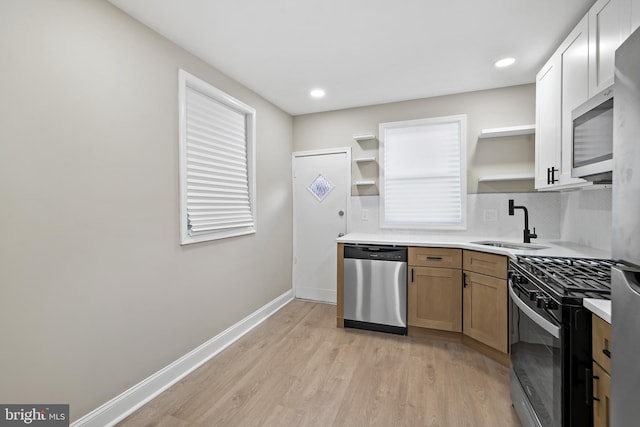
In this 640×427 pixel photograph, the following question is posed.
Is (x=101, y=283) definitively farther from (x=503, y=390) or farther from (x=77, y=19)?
(x=503, y=390)

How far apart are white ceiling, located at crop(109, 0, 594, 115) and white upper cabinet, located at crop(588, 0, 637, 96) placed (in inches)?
10.3

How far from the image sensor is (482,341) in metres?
2.48

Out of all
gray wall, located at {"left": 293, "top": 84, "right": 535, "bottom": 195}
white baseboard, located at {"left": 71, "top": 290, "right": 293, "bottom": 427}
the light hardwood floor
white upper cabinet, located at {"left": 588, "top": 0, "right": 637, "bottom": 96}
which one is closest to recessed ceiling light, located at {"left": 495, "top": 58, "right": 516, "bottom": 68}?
gray wall, located at {"left": 293, "top": 84, "right": 535, "bottom": 195}

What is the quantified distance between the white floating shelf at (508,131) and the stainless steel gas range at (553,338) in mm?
1547

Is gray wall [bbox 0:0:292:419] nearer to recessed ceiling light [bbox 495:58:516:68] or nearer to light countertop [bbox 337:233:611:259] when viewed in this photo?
light countertop [bbox 337:233:611:259]

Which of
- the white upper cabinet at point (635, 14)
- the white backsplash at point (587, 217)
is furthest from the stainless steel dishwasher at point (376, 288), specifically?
the white upper cabinet at point (635, 14)

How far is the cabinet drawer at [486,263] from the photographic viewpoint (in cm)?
232

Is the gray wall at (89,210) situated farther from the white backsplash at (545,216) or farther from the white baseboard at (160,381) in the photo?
the white backsplash at (545,216)

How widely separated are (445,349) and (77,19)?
3.60 meters

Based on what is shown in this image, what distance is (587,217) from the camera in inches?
96.7

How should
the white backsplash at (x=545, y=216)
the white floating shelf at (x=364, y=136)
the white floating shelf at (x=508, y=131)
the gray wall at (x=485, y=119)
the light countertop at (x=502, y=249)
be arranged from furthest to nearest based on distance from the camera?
the white floating shelf at (x=364, y=136), the gray wall at (x=485, y=119), the white floating shelf at (x=508, y=131), the white backsplash at (x=545, y=216), the light countertop at (x=502, y=249)

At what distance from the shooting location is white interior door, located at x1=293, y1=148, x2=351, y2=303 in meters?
3.86

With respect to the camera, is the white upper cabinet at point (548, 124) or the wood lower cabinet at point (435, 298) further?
the wood lower cabinet at point (435, 298)

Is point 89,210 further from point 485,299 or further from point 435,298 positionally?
point 485,299
